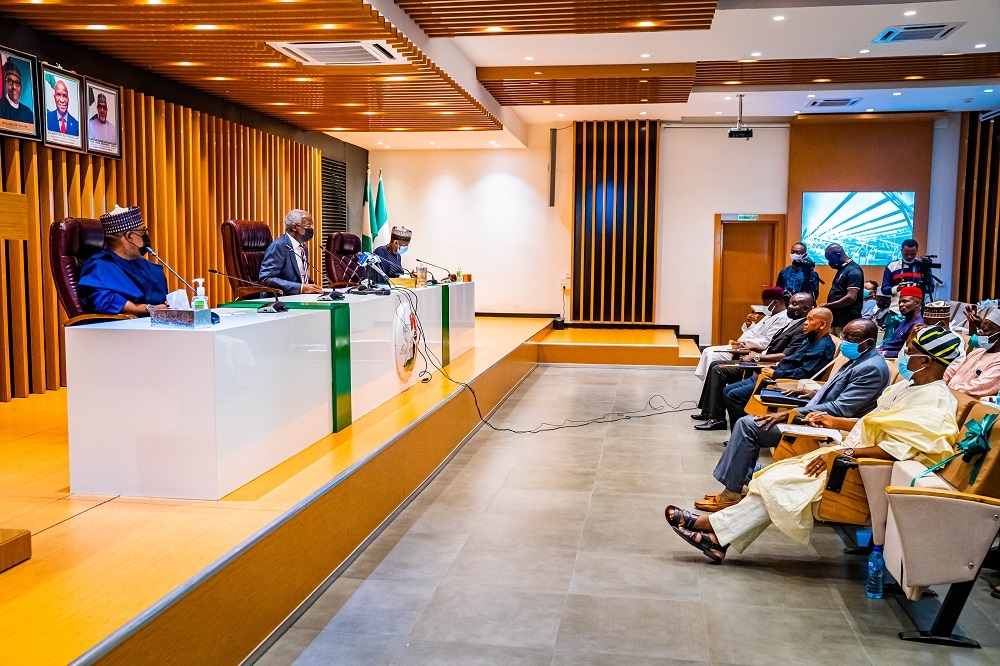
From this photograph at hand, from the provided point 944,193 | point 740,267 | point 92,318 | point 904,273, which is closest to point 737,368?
point 904,273

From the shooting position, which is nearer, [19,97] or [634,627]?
[634,627]

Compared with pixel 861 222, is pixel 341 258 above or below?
below

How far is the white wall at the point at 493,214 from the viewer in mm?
12750

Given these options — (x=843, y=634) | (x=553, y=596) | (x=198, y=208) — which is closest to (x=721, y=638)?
(x=843, y=634)

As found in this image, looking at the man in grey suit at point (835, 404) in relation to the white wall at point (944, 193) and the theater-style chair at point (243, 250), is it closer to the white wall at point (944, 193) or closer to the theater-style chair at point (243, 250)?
the theater-style chair at point (243, 250)

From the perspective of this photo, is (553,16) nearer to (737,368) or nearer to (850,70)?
(737,368)

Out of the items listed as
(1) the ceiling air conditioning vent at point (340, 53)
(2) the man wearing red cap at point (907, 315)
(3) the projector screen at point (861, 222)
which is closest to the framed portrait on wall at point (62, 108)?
(1) the ceiling air conditioning vent at point (340, 53)

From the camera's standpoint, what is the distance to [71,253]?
4.29 m

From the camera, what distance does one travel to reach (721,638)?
3082mm

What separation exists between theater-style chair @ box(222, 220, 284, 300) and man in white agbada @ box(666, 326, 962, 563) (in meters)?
3.61

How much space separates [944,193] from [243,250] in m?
9.76

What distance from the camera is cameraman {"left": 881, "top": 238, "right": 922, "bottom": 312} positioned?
905 cm

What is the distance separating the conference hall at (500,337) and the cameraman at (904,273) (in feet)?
0.26

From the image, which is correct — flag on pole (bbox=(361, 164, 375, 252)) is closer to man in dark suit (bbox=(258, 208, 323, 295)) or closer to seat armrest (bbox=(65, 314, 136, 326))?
man in dark suit (bbox=(258, 208, 323, 295))
